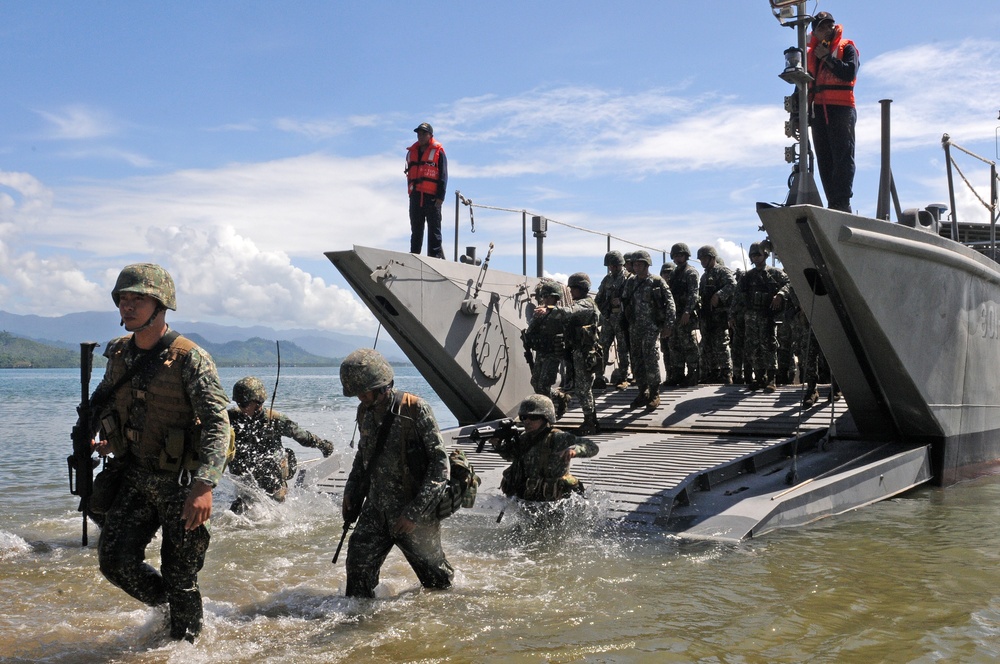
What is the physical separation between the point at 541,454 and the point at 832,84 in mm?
4261

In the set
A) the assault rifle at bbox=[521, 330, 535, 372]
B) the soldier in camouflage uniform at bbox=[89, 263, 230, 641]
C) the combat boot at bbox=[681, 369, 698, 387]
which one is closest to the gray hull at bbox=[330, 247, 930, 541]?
the combat boot at bbox=[681, 369, 698, 387]

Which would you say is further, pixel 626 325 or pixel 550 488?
pixel 626 325

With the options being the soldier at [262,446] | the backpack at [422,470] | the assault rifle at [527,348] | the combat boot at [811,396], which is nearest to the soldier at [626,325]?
the assault rifle at [527,348]

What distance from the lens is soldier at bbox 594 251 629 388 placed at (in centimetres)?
1133

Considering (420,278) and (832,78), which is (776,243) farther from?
(420,278)

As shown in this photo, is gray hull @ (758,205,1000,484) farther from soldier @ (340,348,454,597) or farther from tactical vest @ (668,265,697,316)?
soldier @ (340,348,454,597)

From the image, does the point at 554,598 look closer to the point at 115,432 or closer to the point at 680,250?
the point at 115,432

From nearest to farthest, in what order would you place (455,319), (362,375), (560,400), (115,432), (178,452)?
(178,452), (115,432), (362,375), (560,400), (455,319)

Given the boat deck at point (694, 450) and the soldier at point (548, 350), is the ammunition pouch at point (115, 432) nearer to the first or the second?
the boat deck at point (694, 450)

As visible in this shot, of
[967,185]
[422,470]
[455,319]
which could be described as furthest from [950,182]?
[422,470]

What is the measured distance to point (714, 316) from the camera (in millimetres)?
11711

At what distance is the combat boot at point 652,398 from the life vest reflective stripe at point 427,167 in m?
3.40

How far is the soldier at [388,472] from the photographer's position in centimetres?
468

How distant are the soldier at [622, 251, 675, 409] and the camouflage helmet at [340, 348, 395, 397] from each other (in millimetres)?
5926
